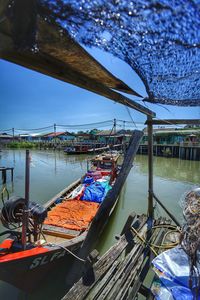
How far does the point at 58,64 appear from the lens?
59.4 inches

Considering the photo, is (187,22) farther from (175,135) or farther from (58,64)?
(175,135)

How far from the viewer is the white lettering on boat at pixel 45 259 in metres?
2.93

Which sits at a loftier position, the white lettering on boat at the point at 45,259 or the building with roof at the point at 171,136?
the building with roof at the point at 171,136

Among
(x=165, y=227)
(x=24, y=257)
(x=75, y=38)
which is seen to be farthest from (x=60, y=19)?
(x=165, y=227)

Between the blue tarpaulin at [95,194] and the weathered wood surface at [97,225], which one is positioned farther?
the blue tarpaulin at [95,194]

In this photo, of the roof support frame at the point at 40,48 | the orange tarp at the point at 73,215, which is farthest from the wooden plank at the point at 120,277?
the roof support frame at the point at 40,48

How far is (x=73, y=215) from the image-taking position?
193 inches

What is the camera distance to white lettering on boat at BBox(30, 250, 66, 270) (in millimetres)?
2932

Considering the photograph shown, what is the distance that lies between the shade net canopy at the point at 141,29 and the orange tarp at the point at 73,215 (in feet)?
11.5

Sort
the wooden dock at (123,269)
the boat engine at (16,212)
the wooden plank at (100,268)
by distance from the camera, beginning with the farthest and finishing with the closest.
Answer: the boat engine at (16,212) → the wooden dock at (123,269) → the wooden plank at (100,268)

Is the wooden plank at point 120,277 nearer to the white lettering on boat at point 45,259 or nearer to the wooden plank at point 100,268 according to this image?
the wooden plank at point 100,268

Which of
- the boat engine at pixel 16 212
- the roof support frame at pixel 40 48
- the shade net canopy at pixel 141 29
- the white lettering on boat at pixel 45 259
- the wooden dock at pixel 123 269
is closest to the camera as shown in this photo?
the roof support frame at pixel 40 48

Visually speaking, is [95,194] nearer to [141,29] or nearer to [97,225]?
[97,225]

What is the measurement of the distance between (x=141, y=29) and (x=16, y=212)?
9.83 feet
